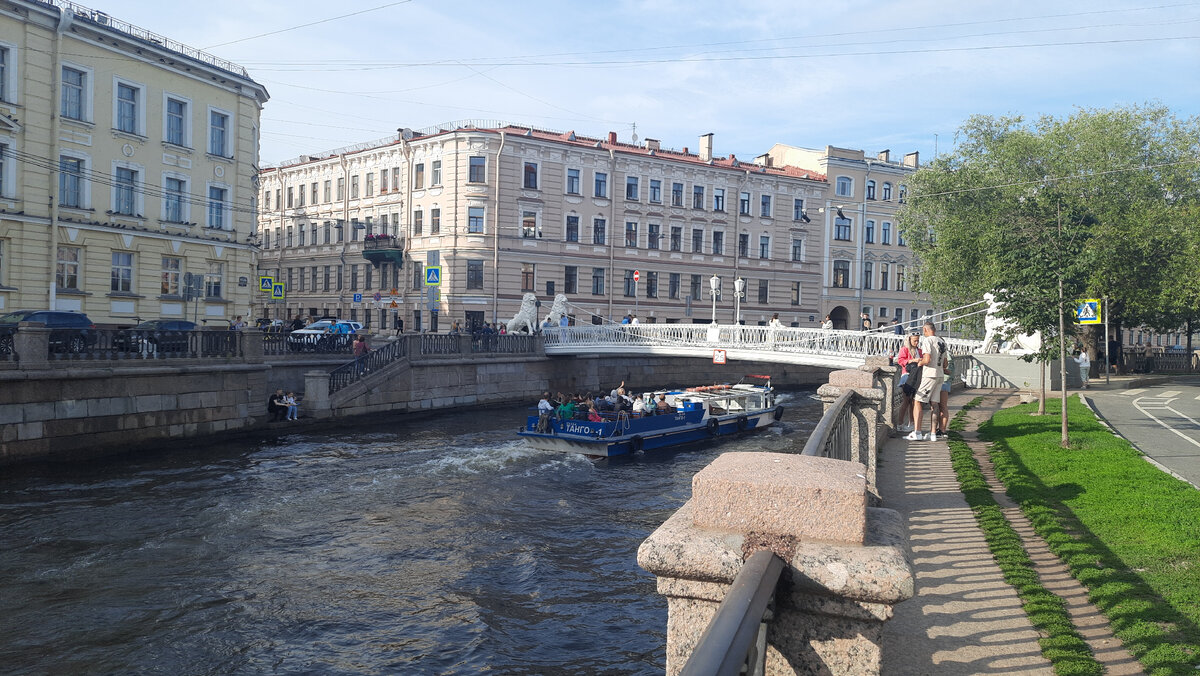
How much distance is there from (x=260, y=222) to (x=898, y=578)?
5887cm

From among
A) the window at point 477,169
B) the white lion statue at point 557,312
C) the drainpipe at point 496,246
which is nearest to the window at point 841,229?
the drainpipe at point 496,246

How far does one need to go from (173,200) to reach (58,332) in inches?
481

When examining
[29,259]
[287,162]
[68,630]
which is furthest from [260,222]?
[68,630]

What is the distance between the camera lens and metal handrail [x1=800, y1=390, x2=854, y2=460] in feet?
17.7

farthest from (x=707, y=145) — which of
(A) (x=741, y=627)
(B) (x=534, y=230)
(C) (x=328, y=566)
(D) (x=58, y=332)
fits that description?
(A) (x=741, y=627)

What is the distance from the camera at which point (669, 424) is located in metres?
25.0

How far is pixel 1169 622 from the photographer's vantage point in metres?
5.49

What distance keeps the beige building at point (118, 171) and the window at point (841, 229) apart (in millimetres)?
36643

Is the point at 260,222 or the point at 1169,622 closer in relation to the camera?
the point at 1169,622

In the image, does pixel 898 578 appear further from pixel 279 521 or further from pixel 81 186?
pixel 81 186

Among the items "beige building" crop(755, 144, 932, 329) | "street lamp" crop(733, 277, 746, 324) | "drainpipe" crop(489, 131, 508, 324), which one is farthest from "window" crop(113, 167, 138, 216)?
"beige building" crop(755, 144, 932, 329)

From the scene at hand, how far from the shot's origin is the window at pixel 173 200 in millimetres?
30125

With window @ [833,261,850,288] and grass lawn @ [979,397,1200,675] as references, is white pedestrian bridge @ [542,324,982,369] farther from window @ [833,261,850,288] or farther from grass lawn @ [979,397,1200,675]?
window @ [833,261,850,288]

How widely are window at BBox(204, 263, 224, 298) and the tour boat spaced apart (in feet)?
52.2
